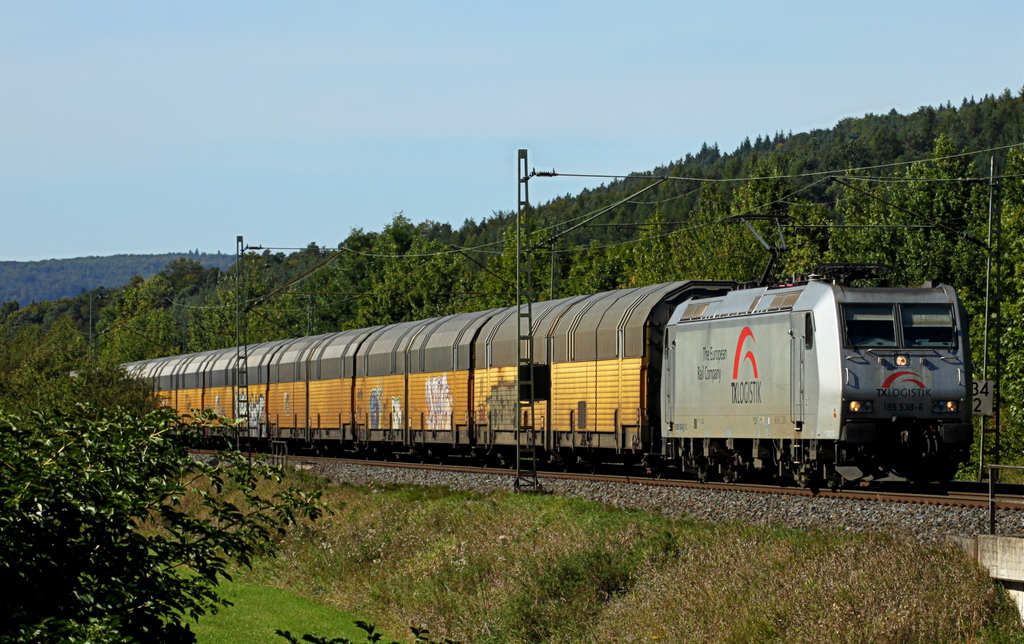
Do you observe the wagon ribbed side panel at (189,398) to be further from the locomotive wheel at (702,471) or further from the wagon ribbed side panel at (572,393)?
the locomotive wheel at (702,471)

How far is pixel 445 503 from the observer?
83.1ft

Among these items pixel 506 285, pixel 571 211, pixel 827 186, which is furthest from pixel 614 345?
pixel 571 211

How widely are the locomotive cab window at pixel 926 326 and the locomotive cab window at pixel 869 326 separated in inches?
10.6

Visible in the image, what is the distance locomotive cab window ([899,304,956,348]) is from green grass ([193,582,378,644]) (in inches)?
403

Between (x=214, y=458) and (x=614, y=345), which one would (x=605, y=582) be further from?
(x=614, y=345)

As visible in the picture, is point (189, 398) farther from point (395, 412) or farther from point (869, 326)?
point (869, 326)

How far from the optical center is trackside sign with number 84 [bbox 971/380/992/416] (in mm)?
23406

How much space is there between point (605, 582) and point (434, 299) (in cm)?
6565

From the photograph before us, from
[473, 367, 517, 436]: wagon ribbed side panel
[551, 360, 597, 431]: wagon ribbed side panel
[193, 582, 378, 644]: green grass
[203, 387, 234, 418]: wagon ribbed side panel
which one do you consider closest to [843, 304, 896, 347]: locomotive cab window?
[193, 582, 378, 644]: green grass

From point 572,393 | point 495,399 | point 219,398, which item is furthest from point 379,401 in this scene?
point 219,398

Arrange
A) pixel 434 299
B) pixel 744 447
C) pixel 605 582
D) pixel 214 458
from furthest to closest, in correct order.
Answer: pixel 434 299, pixel 744 447, pixel 605 582, pixel 214 458

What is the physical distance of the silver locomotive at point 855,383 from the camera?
2105cm

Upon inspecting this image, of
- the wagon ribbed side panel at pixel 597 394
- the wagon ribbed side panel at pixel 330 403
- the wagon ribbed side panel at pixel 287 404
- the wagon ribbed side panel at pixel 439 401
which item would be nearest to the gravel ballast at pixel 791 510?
the wagon ribbed side panel at pixel 597 394

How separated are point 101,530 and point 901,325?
15.4m
